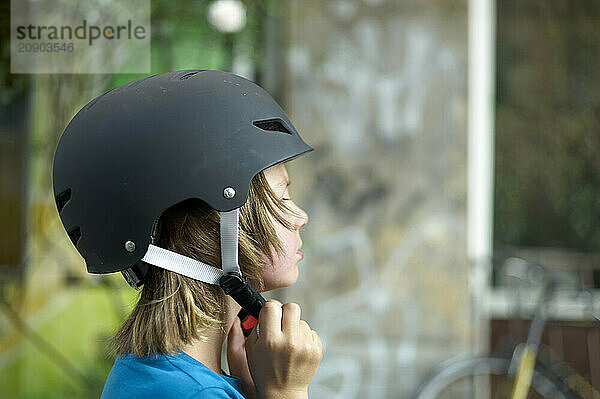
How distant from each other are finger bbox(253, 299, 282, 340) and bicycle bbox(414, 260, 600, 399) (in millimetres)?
2487

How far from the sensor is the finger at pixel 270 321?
142 centimetres

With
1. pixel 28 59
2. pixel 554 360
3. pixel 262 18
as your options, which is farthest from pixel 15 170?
pixel 554 360

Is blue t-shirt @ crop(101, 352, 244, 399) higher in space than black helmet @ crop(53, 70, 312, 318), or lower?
lower

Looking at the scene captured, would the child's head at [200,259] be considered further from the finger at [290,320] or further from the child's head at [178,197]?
the finger at [290,320]

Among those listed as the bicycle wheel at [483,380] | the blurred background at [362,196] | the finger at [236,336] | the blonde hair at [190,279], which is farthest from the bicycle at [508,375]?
the blonde hair at [190,279]

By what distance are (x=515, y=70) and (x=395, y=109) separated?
1.00 metres

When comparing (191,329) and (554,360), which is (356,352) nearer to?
(554,360)

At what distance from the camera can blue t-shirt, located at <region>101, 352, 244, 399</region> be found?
137 cm

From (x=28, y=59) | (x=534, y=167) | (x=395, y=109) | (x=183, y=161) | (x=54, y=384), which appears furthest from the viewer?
(x=534, y=167)

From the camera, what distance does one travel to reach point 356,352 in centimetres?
385

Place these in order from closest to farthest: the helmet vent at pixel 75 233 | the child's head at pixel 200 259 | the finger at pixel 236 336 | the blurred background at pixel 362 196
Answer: the child's head at pixel 200 259
the helmet vent at pixel 75 233
the finger at pixel 236 336
the blurred background at pixel 362 196

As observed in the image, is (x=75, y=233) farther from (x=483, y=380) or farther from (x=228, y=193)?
(x=483, y=380)

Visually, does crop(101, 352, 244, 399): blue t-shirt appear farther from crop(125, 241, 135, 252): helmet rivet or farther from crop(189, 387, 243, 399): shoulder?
crop(125, 241, 135, 252): helmet rivet

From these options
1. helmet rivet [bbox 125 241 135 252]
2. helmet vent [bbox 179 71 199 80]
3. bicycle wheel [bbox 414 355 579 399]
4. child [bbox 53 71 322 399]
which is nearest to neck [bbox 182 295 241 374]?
child [bbox 53 71 322 399]
